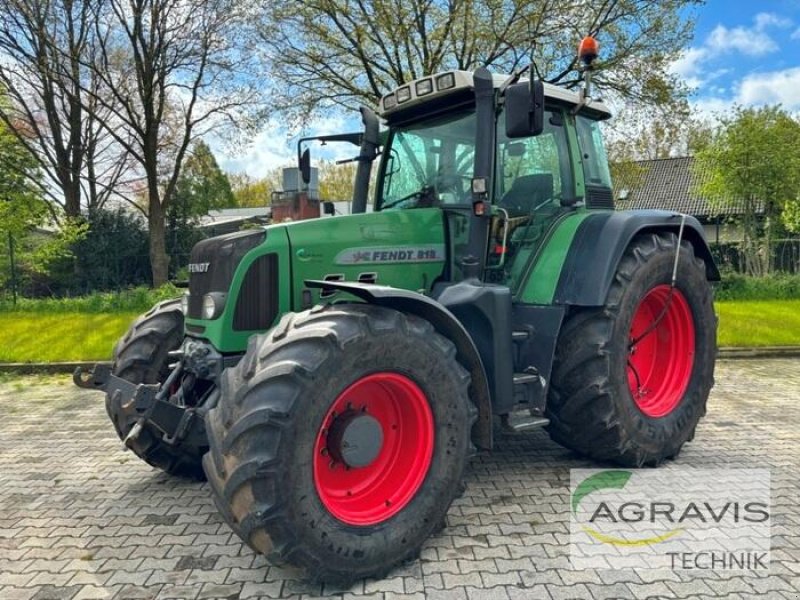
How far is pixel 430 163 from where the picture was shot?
432 centimetres

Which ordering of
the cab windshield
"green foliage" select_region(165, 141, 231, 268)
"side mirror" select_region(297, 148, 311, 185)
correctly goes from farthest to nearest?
Result: 1. "green foliage" select_region(165, 141, 231, 268)
2. "side mirror" select_region(297, 148, 311, 185)
3. the cab windshield

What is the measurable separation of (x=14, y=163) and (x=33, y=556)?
17.6 meters

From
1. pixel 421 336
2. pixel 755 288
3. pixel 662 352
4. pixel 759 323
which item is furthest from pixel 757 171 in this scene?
pixel 421 336

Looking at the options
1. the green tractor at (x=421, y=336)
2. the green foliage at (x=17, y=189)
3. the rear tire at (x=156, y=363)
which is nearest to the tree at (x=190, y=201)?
the green foliage at (x=17, y=189)

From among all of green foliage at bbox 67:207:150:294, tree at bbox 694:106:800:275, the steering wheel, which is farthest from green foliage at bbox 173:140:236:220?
the steering wheel

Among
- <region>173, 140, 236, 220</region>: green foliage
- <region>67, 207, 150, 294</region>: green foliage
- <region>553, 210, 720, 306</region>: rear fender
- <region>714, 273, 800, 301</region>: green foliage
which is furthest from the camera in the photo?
<region>173, 140, 236, 220</region>: green foliage

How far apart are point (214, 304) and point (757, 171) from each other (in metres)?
16.9

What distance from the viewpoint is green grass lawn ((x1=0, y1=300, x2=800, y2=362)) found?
899 cm

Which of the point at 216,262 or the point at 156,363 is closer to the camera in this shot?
the point at 216,262

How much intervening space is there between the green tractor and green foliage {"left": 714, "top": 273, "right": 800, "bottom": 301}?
10.9 m

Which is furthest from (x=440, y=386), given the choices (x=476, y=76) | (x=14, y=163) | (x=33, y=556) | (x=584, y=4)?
(x=14, y=163)

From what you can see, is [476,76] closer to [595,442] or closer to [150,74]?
[595,442]

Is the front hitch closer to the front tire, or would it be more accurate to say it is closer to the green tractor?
the green tractor

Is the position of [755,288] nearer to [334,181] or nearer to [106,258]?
[106,258]
